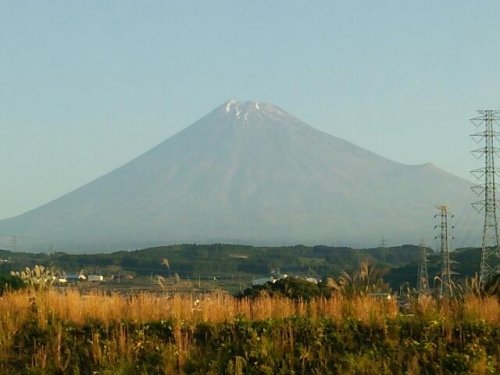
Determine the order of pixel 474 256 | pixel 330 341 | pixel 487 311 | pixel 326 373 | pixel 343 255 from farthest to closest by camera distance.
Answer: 1. pixel 343 255
2. pixel 474 256
3. pixel 487 311
4. pixel 330 341
5. pixel 326 373

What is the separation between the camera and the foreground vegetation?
10.6 m

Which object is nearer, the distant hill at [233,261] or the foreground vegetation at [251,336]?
the foreground vegetation at [251,336]

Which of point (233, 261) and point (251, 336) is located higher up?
point (233, 261)

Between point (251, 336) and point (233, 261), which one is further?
point (233, 261)

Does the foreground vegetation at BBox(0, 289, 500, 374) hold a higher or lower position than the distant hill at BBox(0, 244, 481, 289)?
lower

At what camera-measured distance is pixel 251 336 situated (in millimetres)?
11258

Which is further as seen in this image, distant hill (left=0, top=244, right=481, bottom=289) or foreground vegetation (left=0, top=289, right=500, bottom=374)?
distant hill (left=0, top=244, right=481, bottom=289)

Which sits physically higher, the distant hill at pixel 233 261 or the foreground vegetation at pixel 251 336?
the distant hill at pixel 233 261

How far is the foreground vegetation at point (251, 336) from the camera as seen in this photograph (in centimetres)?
1063

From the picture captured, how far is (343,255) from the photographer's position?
10138 cm

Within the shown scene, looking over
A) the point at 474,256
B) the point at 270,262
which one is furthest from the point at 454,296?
the point at 270,262

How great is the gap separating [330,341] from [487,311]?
2.27 m

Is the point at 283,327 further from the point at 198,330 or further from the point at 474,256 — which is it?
the point at 474,256

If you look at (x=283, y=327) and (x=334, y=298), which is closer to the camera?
(x=283, y=327)
